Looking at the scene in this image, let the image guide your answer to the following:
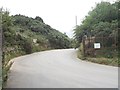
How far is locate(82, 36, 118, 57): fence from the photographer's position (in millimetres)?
19219

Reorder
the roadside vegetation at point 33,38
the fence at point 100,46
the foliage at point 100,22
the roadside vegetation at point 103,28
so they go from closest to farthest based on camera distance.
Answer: the roadside vegetation at point 103,28 → the fence at point 100,46 → the foliage at point 100,22 → the roadside vegetation at point 33,38

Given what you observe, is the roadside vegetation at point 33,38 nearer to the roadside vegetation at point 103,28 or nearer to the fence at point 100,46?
the roadside vegetation at point 103,28

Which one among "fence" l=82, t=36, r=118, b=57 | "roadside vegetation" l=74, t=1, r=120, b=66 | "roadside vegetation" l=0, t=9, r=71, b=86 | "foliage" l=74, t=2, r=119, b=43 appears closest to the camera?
"roadside vegetation" l=74, t=1, r=120, b=66

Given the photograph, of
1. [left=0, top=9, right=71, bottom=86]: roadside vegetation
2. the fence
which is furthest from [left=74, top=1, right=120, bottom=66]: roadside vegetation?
[left=0, top=9, right=71, bottom=86]: roadside vegetation

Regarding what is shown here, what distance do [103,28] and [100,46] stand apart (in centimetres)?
145

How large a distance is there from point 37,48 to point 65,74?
20.0 metres

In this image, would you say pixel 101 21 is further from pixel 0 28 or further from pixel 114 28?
pixel 0 28

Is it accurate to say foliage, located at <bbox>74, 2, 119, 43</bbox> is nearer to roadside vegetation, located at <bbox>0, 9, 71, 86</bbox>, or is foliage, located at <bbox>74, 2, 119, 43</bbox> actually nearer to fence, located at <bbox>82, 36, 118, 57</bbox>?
fence, located at <bbox>82, 36, 118, 57</bbox>

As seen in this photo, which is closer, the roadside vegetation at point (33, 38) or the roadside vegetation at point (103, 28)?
the roadside vegetation at point (103, 28)

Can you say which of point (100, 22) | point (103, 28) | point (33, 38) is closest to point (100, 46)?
point (103, 28)

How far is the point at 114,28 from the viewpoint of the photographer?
784 inches

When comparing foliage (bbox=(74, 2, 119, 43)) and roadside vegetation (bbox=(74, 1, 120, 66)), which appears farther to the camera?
foliage (bbox=(74, 2, 119, 43))

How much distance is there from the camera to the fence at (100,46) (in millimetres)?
19219

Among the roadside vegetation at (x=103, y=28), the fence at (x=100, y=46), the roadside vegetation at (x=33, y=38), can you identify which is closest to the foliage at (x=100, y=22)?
the roadside vegetation at (x=103, y=28)
